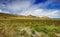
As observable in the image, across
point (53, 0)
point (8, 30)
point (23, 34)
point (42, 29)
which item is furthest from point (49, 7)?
point (8, 30)

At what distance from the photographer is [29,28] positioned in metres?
2.37

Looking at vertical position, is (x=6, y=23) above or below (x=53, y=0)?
below

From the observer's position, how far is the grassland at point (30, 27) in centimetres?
233

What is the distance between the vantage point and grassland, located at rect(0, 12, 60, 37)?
91.8 inches

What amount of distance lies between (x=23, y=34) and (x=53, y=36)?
45 cm

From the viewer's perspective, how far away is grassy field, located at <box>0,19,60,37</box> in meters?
2.33

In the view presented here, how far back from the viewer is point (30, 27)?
2.37 metres

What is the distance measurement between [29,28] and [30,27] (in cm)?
2

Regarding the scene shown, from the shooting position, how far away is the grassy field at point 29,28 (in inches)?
91.8

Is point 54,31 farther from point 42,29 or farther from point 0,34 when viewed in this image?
point 0,34

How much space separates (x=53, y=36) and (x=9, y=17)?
74 cm

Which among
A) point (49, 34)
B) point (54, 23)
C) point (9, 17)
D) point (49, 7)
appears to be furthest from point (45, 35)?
point (9, 17)

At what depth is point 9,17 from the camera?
94.1 inches

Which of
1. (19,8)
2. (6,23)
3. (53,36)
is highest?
(19,8)
